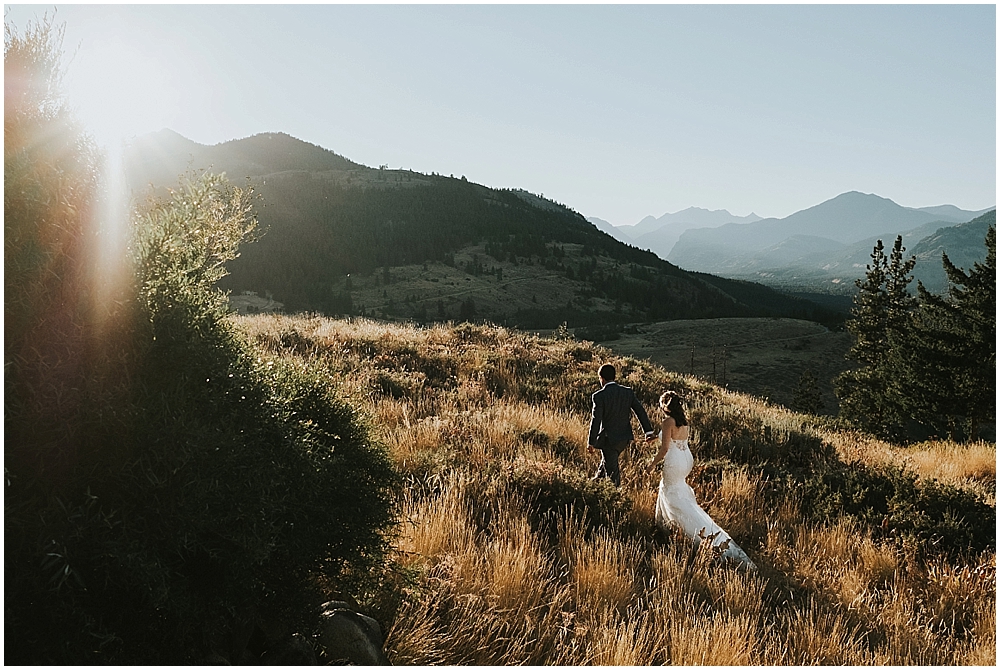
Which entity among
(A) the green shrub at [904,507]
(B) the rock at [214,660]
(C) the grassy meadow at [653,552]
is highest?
(B) the rock at [214,660]

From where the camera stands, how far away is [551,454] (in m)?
8.01

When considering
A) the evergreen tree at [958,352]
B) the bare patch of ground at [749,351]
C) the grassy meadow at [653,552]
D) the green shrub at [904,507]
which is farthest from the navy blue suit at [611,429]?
the bare patch of ground at [749,351]

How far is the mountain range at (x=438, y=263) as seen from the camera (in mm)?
81375

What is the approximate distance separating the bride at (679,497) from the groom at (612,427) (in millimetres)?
411

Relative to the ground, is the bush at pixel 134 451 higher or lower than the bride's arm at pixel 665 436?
higher

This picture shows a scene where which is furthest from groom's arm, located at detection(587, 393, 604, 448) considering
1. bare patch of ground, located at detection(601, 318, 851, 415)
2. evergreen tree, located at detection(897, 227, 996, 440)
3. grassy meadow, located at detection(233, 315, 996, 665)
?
bare patch of ground, located at detection(601, 318, 851, 415)

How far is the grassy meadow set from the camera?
12.4ft

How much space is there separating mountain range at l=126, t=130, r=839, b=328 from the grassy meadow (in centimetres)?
6170

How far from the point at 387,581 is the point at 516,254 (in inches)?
4227

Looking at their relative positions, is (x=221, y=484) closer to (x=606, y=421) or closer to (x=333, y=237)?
(x=606, y=421)

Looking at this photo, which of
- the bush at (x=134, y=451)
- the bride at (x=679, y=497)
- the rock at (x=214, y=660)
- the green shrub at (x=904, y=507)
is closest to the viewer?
the bush at (x=134, y=451)

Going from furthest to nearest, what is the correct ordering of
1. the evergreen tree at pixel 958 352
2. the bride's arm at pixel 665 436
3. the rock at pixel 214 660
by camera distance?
the evergreen tree at pixel 958 352 < the bride's arm at pixel 665 436 < the rock at pixel 214 660

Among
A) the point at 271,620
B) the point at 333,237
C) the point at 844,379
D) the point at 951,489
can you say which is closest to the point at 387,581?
the point at 271,620

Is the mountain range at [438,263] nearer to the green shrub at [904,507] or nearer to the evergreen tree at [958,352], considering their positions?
the evergreen tree at [958,352]
